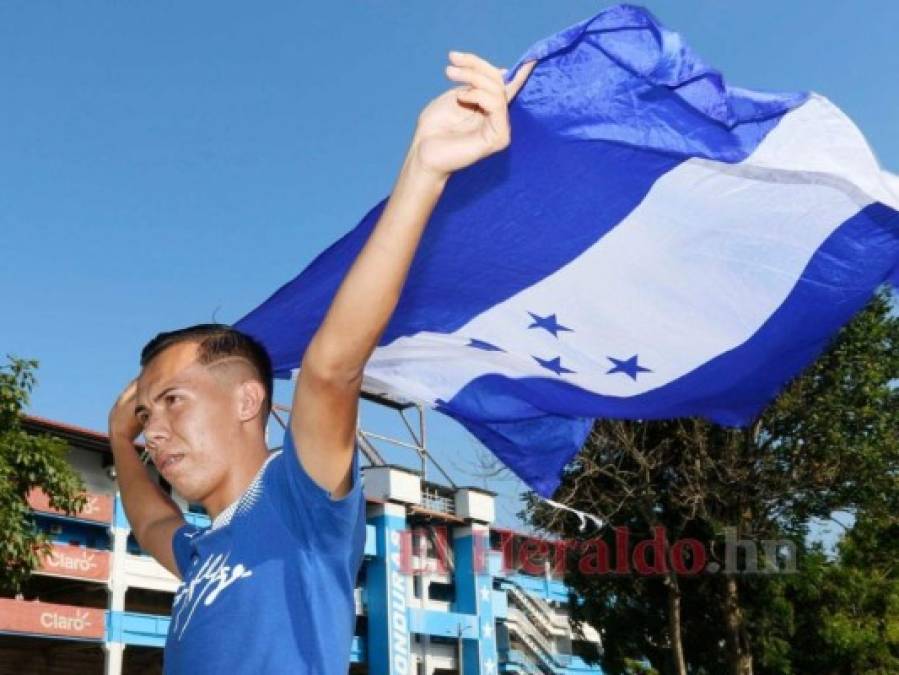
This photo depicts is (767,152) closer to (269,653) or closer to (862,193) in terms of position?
(862,193)

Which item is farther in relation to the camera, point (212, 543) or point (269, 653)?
point (212, 543)

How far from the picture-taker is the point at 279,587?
237 centimetres

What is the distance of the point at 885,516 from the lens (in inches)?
853

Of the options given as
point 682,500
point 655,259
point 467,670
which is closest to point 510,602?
point 467,670

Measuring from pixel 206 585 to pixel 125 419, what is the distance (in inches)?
55.6

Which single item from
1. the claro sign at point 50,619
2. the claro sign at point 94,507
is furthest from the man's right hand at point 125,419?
the claro sign at point 94,507

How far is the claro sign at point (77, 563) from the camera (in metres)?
29.3

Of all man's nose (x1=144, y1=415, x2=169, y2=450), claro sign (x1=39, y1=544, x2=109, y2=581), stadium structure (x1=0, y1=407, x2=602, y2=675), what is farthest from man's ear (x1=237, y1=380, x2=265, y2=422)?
claro sign (x1=39, y1=544, x2=109, y2=581)

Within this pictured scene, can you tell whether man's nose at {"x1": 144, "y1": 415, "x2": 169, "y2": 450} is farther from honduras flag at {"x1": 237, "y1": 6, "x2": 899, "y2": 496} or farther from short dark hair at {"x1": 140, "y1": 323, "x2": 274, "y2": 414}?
honduras flag at {"x1": 237, "y1": 6, "x2": 899, "y2": 496}

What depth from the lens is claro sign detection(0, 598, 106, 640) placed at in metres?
28.1

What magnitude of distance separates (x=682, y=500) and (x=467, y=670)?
68.9 feet

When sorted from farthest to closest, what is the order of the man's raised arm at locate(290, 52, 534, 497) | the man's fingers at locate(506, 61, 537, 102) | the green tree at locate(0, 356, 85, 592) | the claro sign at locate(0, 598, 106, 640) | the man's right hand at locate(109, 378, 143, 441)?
the claro sign at locate(0, 598, 106, 640), the green tree at locate(0, 356, 85, 592), the man's right hand at locate(109, 378, 143, 441), the man's fingers at locate(506, 61, 537, 102), the man's raised arm at locate(290, 52, 534, 497)

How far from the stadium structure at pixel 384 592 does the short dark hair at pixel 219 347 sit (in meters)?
21.9

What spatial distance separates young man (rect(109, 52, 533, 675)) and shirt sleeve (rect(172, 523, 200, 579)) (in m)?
0.41
